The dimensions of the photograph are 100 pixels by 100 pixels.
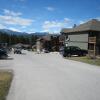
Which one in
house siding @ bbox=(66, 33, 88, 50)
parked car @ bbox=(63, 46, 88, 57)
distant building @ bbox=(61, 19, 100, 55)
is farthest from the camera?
house siding @ bbox=(66, 33, 88, 50)

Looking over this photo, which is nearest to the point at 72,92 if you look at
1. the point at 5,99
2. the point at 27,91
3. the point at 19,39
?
the point at 27,91

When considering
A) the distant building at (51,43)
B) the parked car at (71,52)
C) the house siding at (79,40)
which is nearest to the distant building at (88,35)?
the house siding at (79,40)

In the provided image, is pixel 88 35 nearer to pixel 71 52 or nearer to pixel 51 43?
pixel 71 52

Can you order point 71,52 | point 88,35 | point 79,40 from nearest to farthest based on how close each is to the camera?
point 71,52 < point 88,35 < point 79,40

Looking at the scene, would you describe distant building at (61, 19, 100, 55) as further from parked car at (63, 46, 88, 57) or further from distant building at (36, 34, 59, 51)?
distant building at (36, 34, 59, 51)

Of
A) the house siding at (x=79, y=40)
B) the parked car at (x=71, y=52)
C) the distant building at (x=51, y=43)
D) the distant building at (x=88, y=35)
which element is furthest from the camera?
the distant building at (x=51, y=43)

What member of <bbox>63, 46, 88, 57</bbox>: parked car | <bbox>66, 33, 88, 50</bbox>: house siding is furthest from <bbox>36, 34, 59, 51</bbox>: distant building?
<bbox>63, 46, 88, 57</bbox>: parked car

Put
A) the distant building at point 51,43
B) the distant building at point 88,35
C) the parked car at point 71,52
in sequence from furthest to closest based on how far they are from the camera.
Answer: the distant building at point 51,43, the distant building at point 88,35, the parked car at point 71,52

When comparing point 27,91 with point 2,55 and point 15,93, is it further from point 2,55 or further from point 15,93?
point 2,55

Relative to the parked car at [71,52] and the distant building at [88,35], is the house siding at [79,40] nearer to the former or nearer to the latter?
the distant building at [88,35]

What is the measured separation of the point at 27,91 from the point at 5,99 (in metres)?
1.90

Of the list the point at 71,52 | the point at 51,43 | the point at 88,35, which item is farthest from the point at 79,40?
the point at 51,43

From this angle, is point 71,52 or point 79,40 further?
point 79,40

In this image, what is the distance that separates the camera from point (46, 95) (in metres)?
10.9
